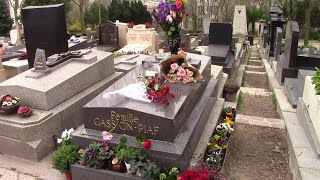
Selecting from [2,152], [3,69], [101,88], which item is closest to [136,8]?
[3,69]

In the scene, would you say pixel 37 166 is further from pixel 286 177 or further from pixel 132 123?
pixel 286 177

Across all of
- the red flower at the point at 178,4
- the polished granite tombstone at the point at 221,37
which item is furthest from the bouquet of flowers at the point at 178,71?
the polished granite tombstone at the point at 221,37

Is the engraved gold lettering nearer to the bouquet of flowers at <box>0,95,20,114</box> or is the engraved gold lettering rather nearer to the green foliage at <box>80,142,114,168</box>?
the green foliage at <box>80,142,114,168</box>

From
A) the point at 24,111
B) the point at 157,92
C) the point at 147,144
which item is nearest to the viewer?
the point at 147,144

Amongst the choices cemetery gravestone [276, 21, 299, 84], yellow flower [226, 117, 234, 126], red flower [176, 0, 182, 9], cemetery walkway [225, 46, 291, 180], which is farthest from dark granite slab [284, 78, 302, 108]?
red flower [176, 0, 182, 9]

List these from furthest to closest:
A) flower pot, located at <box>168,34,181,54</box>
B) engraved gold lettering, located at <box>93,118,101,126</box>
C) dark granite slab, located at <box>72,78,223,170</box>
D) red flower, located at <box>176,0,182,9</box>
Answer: flower pot, located at <box>168,34,181,54</box> < red flower, located at <box>176,0,182,9</box> < engraved gold lettering, located at <box>93,118,101,126</box> < dark granite slab, located at <box>72,78,223,170</box>

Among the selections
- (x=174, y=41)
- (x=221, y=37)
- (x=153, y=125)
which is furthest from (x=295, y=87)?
(x=221, y=37)

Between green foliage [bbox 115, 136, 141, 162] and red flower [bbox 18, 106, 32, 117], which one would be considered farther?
red flower [bbox 18, 106, 32, 117]

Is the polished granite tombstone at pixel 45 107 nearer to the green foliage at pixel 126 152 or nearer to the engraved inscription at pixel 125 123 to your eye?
the engraved inscription at pixel 125 123

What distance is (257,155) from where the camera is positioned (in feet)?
17.5

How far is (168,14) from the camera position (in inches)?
224

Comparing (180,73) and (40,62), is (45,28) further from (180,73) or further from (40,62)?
(180,73)

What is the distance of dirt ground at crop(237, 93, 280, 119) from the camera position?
24.6 ft

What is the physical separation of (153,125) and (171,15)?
228cm
